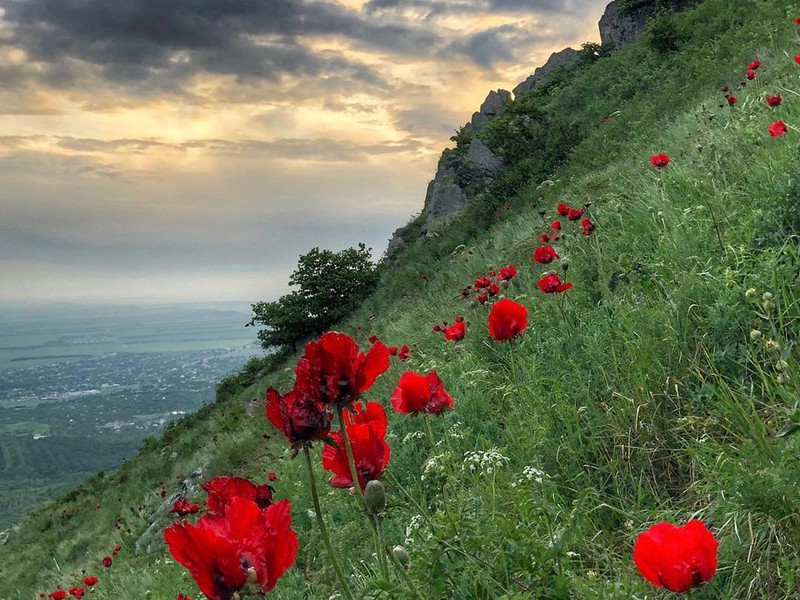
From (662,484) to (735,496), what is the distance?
2.04 ft

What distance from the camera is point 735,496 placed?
1887 millimetres

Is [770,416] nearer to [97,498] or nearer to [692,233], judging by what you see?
[692,233]

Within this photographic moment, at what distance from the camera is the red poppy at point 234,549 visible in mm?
992

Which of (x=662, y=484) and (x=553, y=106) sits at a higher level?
(x=553, y=106)

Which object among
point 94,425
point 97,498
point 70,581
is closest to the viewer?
point 70,581

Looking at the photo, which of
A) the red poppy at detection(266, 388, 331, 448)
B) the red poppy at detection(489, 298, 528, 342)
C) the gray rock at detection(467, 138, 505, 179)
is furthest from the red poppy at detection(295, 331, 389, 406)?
the gray rock at detection(467, 138, 505, 179)

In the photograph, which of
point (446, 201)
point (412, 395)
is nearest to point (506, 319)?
point (412, 395)

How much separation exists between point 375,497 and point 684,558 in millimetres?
609

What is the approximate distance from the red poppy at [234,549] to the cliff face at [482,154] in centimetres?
1948

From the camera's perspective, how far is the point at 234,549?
3.29ft

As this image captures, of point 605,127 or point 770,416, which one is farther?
point 605,127

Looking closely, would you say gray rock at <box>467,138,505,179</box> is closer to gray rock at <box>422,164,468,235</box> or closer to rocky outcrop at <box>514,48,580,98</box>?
gray rock at <box>422,164,468,235</box>

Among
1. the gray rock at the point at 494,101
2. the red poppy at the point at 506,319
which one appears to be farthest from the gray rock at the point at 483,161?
the red poppy at the point at 506,319

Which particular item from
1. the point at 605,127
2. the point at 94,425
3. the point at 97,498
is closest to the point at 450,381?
the point at 605,127
